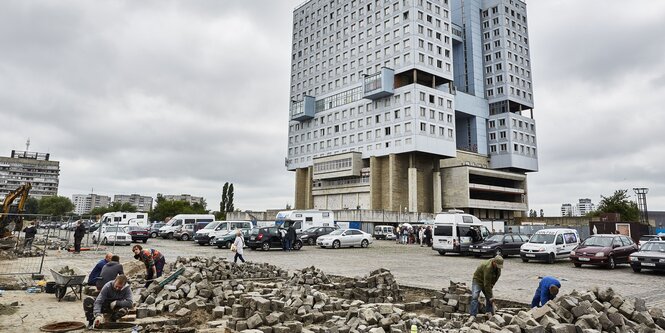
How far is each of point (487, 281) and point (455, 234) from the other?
17239mm

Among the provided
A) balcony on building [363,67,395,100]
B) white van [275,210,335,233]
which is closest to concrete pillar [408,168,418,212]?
balcony on building [363,67,395,100]

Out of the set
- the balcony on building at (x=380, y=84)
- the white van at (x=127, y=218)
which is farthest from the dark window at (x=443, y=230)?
the balcony on building at (x=380, y=84)

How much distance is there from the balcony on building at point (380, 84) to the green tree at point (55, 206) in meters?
86.3

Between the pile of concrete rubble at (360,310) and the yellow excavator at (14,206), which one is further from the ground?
the yellow excavator at (14,206)

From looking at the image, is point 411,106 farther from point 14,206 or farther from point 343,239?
point 14,206

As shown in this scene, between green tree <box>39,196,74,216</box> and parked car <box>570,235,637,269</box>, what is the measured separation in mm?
116575

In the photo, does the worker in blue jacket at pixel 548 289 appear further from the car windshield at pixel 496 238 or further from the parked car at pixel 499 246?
the car windshield at pixel 496 238

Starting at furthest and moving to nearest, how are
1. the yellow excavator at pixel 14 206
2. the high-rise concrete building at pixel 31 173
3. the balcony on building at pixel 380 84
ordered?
the high-rise concrete building at pixel 31 173
the balcony on building at pixel 380 84
the yellow excavator at pixel 14 206

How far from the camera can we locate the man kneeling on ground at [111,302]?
790 cm

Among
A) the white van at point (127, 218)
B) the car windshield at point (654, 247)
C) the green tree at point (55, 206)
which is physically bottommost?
the car windshield at point (654, 247)

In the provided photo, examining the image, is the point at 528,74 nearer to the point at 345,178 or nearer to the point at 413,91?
the point at 413,91

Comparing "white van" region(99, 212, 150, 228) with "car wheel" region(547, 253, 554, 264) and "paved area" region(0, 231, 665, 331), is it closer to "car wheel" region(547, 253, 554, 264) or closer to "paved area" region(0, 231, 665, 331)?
"paved area" region(0, 231, 665, 331)

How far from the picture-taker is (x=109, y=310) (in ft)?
26.1

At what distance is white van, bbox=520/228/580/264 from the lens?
2130 cm
